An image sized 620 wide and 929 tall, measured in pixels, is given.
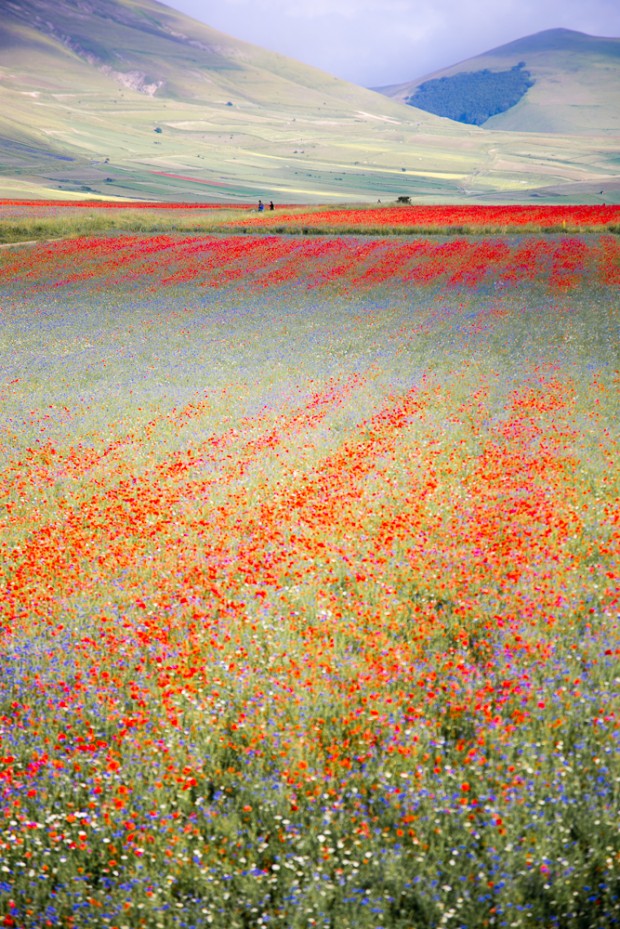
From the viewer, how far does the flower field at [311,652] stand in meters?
5.14

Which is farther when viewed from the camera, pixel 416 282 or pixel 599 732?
pixel 416 282

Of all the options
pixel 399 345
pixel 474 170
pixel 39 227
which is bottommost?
pixel 399 345

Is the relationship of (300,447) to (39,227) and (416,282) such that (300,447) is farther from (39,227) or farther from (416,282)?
(39,227)

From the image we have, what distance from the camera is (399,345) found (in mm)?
22969

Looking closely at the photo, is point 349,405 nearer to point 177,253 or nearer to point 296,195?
point 177,253

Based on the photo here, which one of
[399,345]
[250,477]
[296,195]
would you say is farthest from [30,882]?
[296,195]

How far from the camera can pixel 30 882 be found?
5.12 m

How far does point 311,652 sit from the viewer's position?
761 centimetres

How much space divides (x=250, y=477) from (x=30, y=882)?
7814 millimetres

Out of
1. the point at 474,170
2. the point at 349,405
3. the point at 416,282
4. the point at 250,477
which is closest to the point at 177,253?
the point at 416,282

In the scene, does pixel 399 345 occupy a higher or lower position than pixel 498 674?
higher

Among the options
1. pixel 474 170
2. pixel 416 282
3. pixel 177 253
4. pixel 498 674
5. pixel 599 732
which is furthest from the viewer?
pixel 474 170

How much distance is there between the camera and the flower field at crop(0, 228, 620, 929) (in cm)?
514

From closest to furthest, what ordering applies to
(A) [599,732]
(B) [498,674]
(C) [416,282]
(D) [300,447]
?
(A) [599,732]
(B) [498,674]
(D) [300,447]
(C) [416,282]
